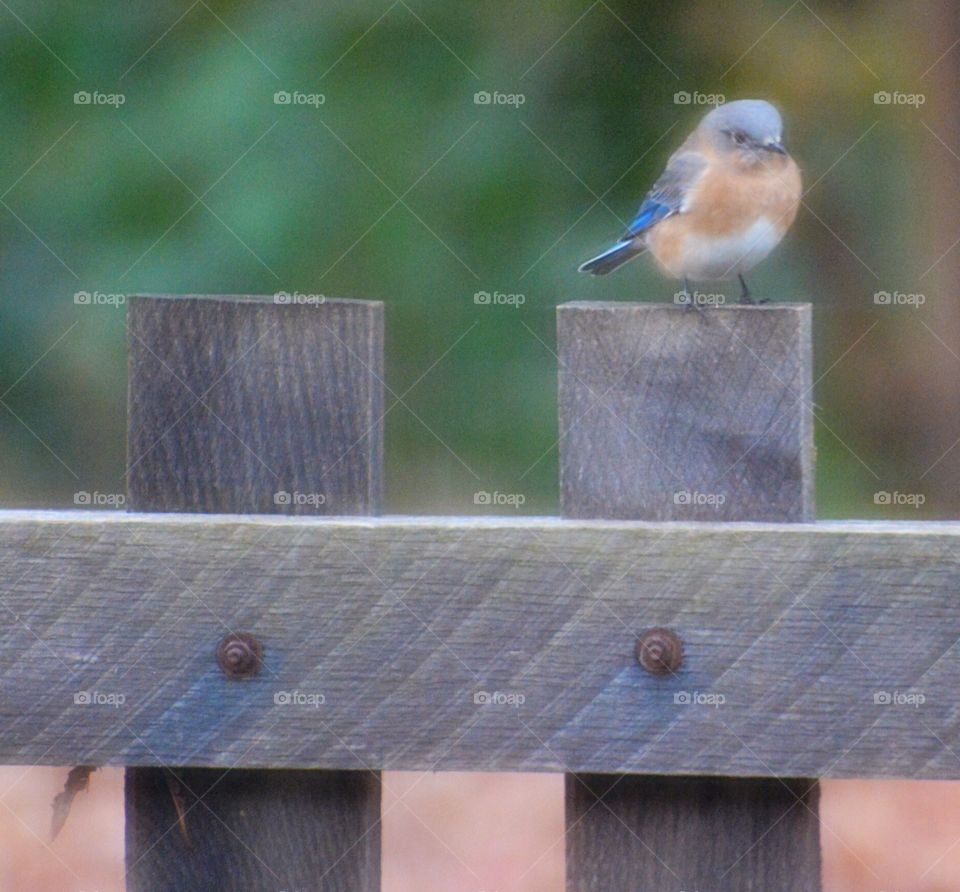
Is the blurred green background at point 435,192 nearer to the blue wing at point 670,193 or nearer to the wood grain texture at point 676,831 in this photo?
the blue wing at point 670,193

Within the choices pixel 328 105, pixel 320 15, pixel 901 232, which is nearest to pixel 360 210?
pixel 328 105

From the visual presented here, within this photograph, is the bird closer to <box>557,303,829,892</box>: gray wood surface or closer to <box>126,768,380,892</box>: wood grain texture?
<box>557,303,829,892</box>: gray wood surface

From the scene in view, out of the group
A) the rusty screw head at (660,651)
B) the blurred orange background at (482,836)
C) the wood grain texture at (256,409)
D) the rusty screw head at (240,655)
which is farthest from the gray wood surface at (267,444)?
the blurred orange background at (482,836)

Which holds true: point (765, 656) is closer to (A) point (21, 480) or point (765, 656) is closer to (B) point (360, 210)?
(B) point (360, 210)

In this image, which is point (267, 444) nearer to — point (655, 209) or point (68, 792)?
point (68, 792)

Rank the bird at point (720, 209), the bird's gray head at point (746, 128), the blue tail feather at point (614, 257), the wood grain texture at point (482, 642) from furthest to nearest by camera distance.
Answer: the blue tail feather at point (614, 257), the bird at point (720, 209), the bird's gray head at point (746, 128), the wood grain texture at point (482, 642)

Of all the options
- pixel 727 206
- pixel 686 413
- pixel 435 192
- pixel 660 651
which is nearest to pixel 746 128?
pixel 727 206
